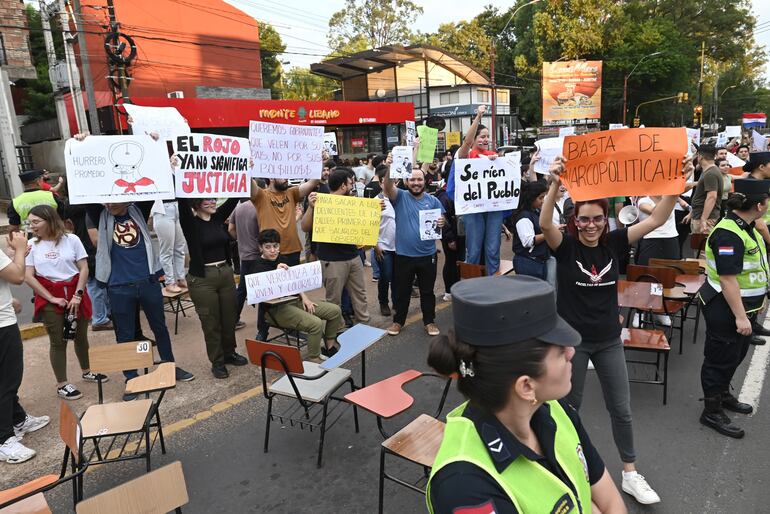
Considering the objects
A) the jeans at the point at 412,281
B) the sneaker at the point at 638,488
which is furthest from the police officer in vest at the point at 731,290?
the jeans at the point at 412,281

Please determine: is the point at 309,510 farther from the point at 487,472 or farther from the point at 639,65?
the point at 639,65

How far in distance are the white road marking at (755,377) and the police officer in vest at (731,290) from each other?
0.59m

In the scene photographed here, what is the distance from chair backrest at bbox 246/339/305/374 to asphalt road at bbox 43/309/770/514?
73 centimetres

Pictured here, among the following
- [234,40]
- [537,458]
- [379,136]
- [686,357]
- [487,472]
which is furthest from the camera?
[234,40]

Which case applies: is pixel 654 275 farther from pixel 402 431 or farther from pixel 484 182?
pixel 402 431

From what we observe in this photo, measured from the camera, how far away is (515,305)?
1.42 m

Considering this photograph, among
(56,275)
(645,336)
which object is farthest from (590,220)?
(56,275)

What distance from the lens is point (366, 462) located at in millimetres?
3850

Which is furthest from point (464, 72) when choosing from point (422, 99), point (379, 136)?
point (379, 136)

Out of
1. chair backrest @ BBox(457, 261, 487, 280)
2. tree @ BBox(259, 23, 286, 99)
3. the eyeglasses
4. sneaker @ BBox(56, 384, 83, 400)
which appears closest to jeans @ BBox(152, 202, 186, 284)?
sneaker @ BBox(56, 384, 83, 400)

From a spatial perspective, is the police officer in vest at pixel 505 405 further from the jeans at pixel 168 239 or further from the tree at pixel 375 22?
the tree at pixel 375 22

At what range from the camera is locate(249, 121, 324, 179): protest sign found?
5.61 meters

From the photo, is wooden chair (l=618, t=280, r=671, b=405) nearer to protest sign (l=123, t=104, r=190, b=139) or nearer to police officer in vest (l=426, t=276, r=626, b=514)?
police officer in vest (l=426, t=276, r=626, b=514)

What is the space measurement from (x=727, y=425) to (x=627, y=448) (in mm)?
1404
